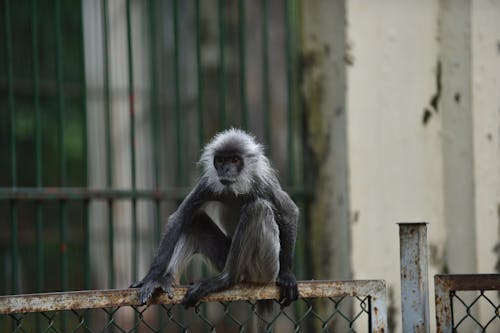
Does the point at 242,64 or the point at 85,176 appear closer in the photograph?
the point at 85,176

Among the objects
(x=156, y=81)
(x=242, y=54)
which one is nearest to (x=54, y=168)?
(x=156, y=81)

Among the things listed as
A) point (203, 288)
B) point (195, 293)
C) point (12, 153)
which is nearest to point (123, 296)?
point (195, 293)

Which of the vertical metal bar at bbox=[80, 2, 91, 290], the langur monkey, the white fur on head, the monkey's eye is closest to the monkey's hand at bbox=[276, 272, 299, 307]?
the langur monkey

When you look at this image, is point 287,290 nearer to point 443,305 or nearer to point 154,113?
point 443,305

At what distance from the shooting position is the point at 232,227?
16.6 ft

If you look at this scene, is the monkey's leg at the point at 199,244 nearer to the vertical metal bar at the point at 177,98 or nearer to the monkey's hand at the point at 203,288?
the monkey's hand at the point at 203,288

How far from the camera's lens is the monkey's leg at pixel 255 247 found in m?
4.34

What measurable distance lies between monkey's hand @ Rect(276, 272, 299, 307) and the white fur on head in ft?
2.54

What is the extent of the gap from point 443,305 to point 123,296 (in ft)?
3.85

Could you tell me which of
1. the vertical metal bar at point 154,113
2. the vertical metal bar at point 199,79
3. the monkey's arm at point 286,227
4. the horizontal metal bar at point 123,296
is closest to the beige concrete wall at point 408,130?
the vertical metal bar at point 199,79

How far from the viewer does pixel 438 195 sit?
22.3 feet

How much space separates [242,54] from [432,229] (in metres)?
1.99

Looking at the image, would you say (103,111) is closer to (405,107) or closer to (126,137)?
(126,137)

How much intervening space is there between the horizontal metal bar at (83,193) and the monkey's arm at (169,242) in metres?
1.41
